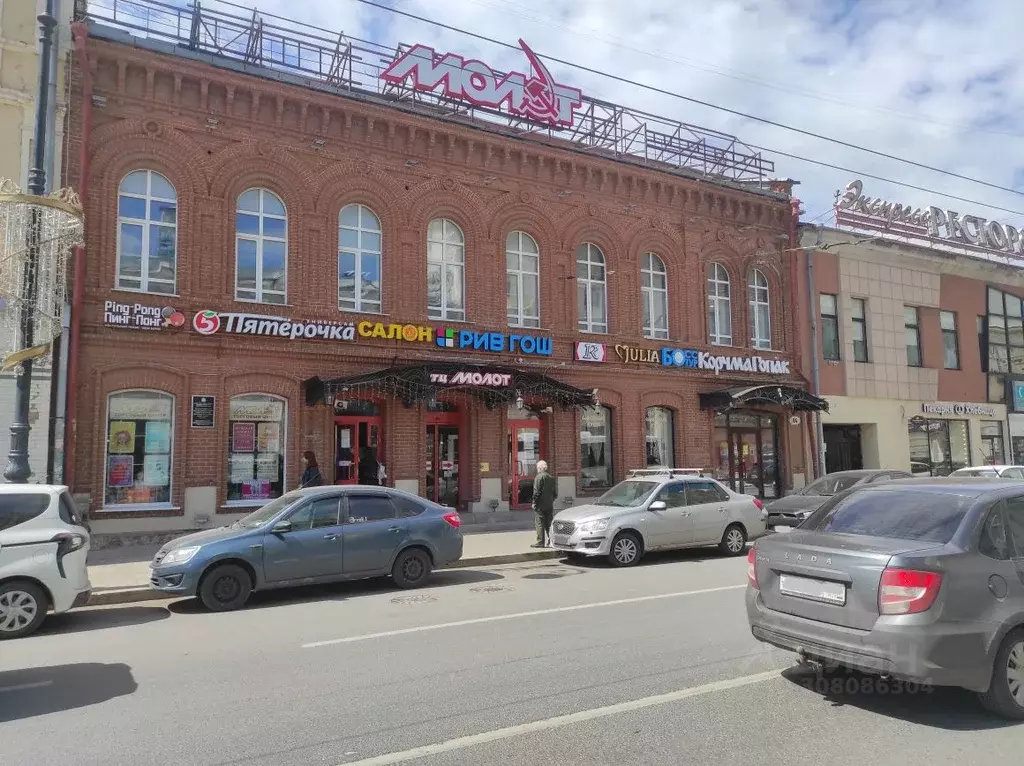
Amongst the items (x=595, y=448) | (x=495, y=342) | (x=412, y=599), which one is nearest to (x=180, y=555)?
(x=412, y=599)

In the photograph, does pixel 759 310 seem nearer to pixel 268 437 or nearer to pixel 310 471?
pixel 310 471

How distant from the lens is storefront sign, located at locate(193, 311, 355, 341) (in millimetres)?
15891

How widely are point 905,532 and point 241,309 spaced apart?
1417 cm

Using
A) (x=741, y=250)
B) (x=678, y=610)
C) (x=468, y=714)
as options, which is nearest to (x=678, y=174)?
(x=741, y=250)

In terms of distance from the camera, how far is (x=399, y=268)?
18.4m

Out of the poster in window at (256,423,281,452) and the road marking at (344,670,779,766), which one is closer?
the road marking at (344,670,779,766)

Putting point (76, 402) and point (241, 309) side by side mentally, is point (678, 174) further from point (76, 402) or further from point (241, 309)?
point (76, 402)

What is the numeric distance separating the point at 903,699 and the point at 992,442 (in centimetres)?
2802

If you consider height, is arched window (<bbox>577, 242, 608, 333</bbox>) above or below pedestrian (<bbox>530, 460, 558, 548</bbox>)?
above

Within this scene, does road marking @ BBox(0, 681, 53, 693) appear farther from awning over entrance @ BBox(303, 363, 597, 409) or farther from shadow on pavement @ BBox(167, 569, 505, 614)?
awning over entrance @ BBox(303, 363, 597, 409)

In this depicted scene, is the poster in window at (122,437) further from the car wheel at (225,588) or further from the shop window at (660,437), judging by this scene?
the shop window at (660,437)

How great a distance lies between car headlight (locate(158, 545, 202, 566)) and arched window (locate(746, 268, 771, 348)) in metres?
19.2

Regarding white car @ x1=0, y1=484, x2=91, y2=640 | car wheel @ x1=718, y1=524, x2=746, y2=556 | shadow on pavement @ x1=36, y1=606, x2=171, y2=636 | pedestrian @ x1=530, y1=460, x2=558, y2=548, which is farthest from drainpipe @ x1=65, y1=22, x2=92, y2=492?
car wheel @ x1=718, y1=524, x2=746, y2=556

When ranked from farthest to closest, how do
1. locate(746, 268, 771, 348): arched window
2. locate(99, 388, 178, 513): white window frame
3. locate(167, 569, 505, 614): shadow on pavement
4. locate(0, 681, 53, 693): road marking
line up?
locate(746, 268, 771, 348): arched window < locate(99, 388, 178, 513): white window frame < locate(167, 569, 505, 614): shadow on pavement < locate(0, 681, 53, 693): road marking
